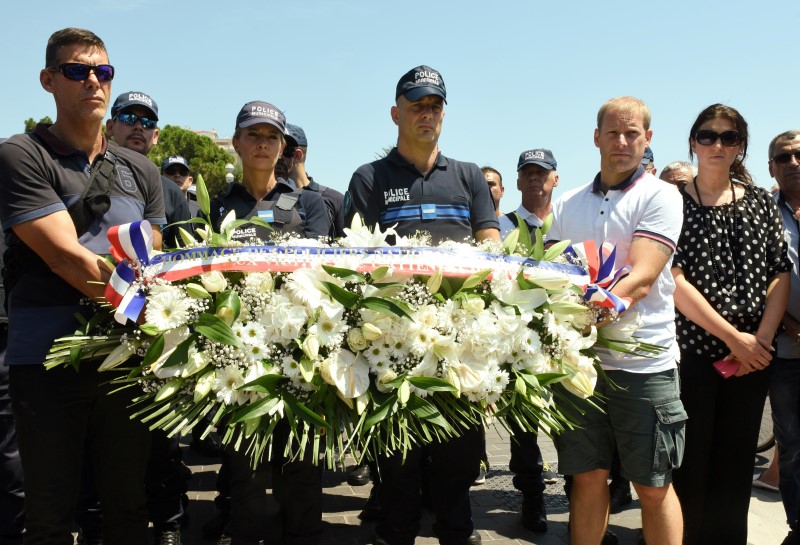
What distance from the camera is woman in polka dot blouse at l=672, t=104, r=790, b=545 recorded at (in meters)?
3.83

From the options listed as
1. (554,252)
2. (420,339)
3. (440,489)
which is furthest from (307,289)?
(440,489)

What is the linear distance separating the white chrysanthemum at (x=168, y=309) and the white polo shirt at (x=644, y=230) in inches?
79.0

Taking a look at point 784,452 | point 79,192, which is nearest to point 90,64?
point 79,192

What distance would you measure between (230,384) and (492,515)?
2875 mm

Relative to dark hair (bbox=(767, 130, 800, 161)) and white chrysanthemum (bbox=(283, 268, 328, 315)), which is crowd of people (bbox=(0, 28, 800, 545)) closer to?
dark hair (bbox=(767, 130, 800, 161))

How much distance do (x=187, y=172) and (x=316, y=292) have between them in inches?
198

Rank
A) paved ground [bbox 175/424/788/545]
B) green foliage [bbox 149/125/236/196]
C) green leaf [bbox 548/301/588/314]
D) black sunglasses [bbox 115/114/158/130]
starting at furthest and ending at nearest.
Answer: green foliage [bbox 149/125/236/196], black sunglasses [bbox 115/114/158/130], paved ground [bbox 175/424/788/545], green leaf [bbox 548/301/588/314]

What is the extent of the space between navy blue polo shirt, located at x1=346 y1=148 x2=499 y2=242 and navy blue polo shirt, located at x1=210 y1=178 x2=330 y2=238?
204 mm

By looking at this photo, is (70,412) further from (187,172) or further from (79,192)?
(187,172)

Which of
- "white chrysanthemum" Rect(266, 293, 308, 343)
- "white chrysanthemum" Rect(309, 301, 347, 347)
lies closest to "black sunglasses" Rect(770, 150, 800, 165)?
"white chrysanthemum" Rect(309, 301, 347, 347)

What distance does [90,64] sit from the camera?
122 inches

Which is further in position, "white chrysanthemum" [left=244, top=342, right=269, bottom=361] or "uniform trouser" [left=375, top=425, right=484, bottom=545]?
"uniform trouser" [left=375, top=425, right=484, bottom=545]

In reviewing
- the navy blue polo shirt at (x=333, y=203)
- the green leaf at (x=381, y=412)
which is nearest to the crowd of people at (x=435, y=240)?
the green leaf at (x=381, y=412)

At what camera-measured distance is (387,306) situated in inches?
99.0
